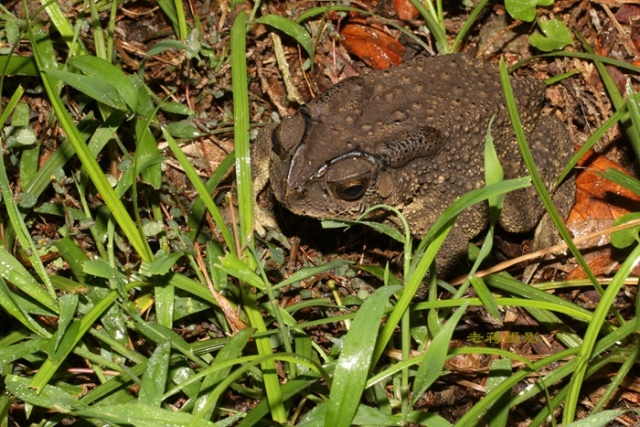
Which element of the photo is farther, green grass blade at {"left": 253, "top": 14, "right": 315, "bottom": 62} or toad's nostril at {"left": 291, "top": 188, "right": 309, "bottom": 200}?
green grass blade at {"left": 253, "top": 14, "right": 315, "bottom": 62}

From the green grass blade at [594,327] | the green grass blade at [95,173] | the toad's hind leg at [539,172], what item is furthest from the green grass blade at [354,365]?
the toad's hind leg at [539,172]

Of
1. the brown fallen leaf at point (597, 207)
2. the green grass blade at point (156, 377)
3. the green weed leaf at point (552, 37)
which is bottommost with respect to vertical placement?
the green grass blade at point (156, 377)

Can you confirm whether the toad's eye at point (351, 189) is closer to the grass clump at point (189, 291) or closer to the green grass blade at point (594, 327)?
the grass clump at point (189, 291)

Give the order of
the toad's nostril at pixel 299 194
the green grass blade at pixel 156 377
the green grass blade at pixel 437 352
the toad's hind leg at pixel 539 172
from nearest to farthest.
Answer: the green grass blade at pixel 437 352 → the green grass blade at pixel 156 377 → the toad's nostril at pixel 299 194 → the toad's hind leg at pixel 539 172

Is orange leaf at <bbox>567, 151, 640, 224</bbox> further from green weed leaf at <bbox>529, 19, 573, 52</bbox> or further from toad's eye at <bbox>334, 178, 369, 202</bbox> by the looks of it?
toad's eye at <bbox>334, 178, 369, 202</bbox>

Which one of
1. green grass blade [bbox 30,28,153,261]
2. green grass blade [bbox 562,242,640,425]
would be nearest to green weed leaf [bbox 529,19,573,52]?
green grass blade [bbox 562,242,640,425]

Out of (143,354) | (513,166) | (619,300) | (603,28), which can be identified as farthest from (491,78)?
(143,354)

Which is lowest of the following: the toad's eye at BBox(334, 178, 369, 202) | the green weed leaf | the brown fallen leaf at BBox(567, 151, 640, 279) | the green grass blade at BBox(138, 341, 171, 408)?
the green grass blade at BBox(138, 341, 171, 408)

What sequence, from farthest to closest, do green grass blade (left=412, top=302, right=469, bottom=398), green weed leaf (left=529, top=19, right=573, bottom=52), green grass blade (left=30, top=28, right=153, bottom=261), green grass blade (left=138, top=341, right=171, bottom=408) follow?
green weed leaf (left=529, top=19, right=573, bottom=52)
green grass blade (left=30, top=28, right=153, bottom=261)
green grass blade (left=138, top=341, right=171, bottom=408)
green grass blade (left=412, top=302, right=469, bottom=398)

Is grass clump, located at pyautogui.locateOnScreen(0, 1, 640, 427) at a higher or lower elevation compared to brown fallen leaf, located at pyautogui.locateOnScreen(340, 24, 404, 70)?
lower
